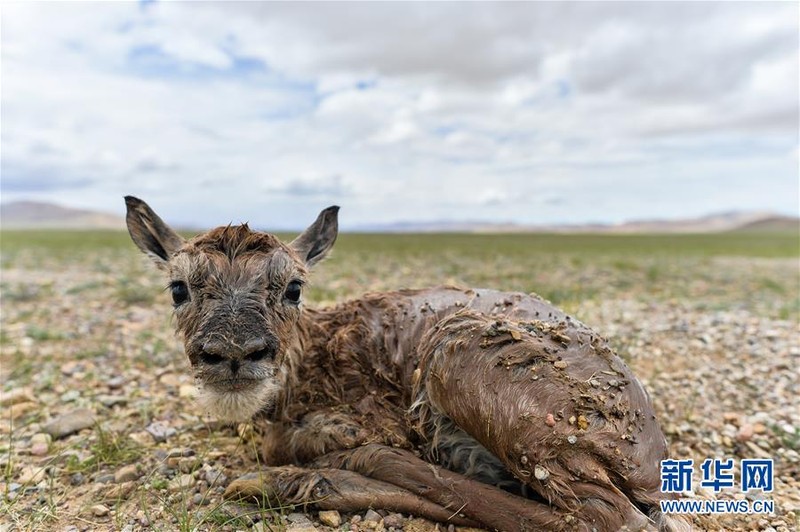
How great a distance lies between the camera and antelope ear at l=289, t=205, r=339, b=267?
19.6 ft

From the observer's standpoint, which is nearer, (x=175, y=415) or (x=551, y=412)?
(x=551, y=412)

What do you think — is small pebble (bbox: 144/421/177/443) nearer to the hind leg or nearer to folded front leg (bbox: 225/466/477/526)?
folded front leg (bbox: 225/466/477/526)

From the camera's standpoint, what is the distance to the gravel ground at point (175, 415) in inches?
181

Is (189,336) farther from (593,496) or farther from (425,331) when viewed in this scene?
(593,496)

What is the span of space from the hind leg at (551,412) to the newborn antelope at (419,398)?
1 centimetres

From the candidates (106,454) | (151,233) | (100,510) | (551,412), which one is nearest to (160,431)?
(106,454)

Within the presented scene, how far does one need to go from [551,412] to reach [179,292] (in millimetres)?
3719

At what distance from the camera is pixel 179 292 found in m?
5.09

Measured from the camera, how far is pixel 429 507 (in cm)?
448

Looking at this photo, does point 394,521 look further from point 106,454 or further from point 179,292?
point 106,454

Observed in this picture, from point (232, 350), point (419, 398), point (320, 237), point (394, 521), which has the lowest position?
point (394, 521)

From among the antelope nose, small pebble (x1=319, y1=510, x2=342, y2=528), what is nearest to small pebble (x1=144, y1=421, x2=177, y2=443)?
the antelope nose

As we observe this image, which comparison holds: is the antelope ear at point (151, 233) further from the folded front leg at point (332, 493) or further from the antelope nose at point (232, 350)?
the folded front leg at point (332, 493)

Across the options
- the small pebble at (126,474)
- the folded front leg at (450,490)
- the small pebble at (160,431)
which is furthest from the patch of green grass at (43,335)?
the folded front leg at (450,490)
